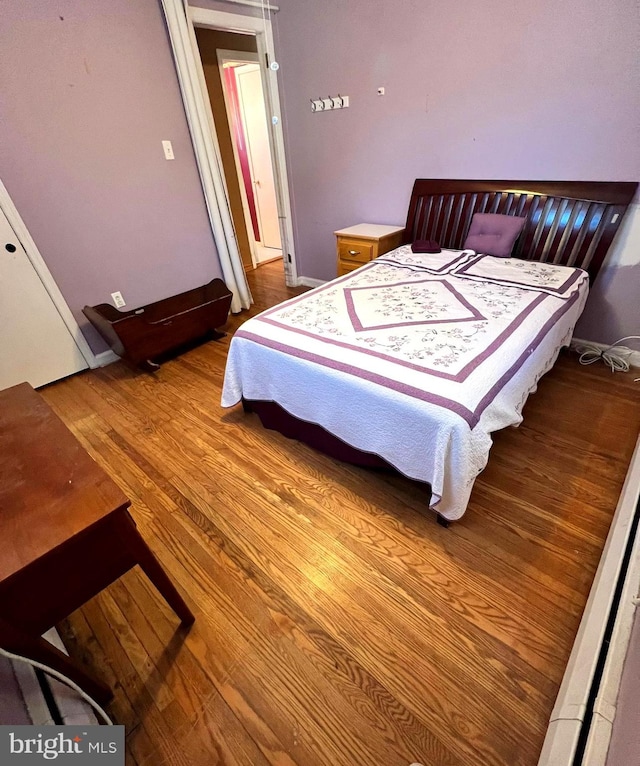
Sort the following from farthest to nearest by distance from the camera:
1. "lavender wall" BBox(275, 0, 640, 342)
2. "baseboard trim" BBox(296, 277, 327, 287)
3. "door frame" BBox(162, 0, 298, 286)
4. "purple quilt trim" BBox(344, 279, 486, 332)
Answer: "baseboard trim" BBox(296, 277, 327, 287), "door frame" BBox(162, 0, 298, 286), "lavender wall" BBox(275, 0, 640, 342), "purple quilt trim" BBox(344, 279, 486, 332)

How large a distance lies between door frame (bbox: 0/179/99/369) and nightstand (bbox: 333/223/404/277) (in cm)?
210

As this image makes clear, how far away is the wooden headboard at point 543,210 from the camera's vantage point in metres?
1.97

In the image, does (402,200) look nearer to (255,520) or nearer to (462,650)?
(255,520)

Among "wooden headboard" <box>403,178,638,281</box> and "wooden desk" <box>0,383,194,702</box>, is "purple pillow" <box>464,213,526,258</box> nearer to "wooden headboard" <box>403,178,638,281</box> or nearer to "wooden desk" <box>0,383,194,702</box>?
"wooden headboard" <box>403,178,638,281</box>

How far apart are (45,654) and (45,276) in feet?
7.77

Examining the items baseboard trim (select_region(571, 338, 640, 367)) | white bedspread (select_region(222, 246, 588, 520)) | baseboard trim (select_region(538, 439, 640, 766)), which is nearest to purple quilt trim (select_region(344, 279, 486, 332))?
white bedspread (select_region(222, 246, 588, 520))

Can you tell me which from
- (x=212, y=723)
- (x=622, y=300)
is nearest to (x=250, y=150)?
(x=622, y=300)

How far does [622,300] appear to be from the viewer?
6.98 feet

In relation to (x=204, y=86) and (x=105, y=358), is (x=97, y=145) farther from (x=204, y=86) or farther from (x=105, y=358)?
(x=105, y=358)

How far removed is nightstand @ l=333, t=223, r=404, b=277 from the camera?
105 inches

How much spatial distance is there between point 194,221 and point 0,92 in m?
1.29

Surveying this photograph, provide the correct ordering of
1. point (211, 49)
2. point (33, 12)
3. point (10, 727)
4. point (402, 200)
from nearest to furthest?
point (10, 727) → point (33, 12) → point (402, 200) → point (211, 49)

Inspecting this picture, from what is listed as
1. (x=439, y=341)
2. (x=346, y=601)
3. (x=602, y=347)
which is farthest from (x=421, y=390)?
(x=602, y=347)

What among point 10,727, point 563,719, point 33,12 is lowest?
point 563,719
